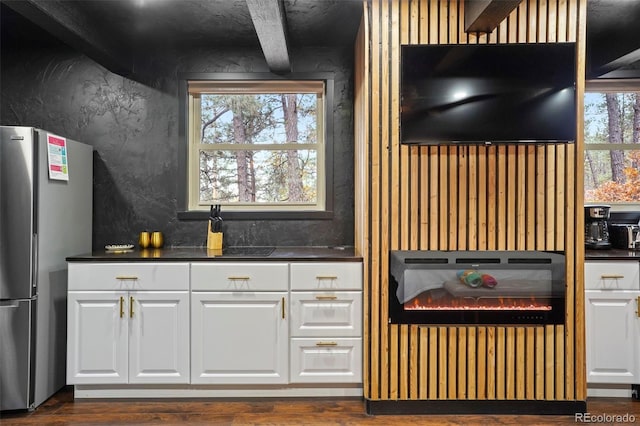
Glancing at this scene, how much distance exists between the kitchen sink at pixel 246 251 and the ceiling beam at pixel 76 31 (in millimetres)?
1596

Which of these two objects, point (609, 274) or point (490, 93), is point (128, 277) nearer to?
point (490, 93)

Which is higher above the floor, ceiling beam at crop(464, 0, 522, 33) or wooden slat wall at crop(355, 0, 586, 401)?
ceiling beam at crop(464, 0, 522, 33)

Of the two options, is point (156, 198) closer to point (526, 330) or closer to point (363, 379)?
point (363, 379)

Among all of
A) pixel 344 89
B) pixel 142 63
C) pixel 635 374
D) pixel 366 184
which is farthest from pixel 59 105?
pixel 635 374

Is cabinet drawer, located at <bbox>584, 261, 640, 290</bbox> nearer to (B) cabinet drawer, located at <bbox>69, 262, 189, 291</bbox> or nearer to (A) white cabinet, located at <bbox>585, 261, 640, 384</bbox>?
(A) white cabinet, located at <bbox>585, 261, 640, 384</bbox>

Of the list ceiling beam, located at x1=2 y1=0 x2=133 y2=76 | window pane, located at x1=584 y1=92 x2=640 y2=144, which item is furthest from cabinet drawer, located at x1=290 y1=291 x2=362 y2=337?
window pane, located at x1=584 y1=92 x2=640 y2=144

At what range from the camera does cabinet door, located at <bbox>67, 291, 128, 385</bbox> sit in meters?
2.54

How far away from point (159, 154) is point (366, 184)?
1752mm

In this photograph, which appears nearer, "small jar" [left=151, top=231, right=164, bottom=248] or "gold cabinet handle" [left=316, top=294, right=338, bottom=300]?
"gold cabinet handle" [left=316, top=294, right=338, bottom=300]

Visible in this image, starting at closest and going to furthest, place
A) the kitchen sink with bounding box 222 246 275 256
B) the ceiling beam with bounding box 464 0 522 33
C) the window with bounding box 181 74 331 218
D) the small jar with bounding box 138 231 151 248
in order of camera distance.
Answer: the ceiling beam with bounding box 464 0 522 33 < the kitchen sink with bounding box 222 246 275 256 < the small jar with bounding box 138 231 151 248 < the window with bounding box 181 74 331 218

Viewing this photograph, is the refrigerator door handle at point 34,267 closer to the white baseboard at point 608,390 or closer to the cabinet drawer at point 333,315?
the cabinet drawer at point 333,315

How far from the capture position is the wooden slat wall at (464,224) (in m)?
2.41

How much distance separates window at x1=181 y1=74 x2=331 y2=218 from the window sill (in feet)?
0.27

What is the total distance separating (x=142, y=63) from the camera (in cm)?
321
